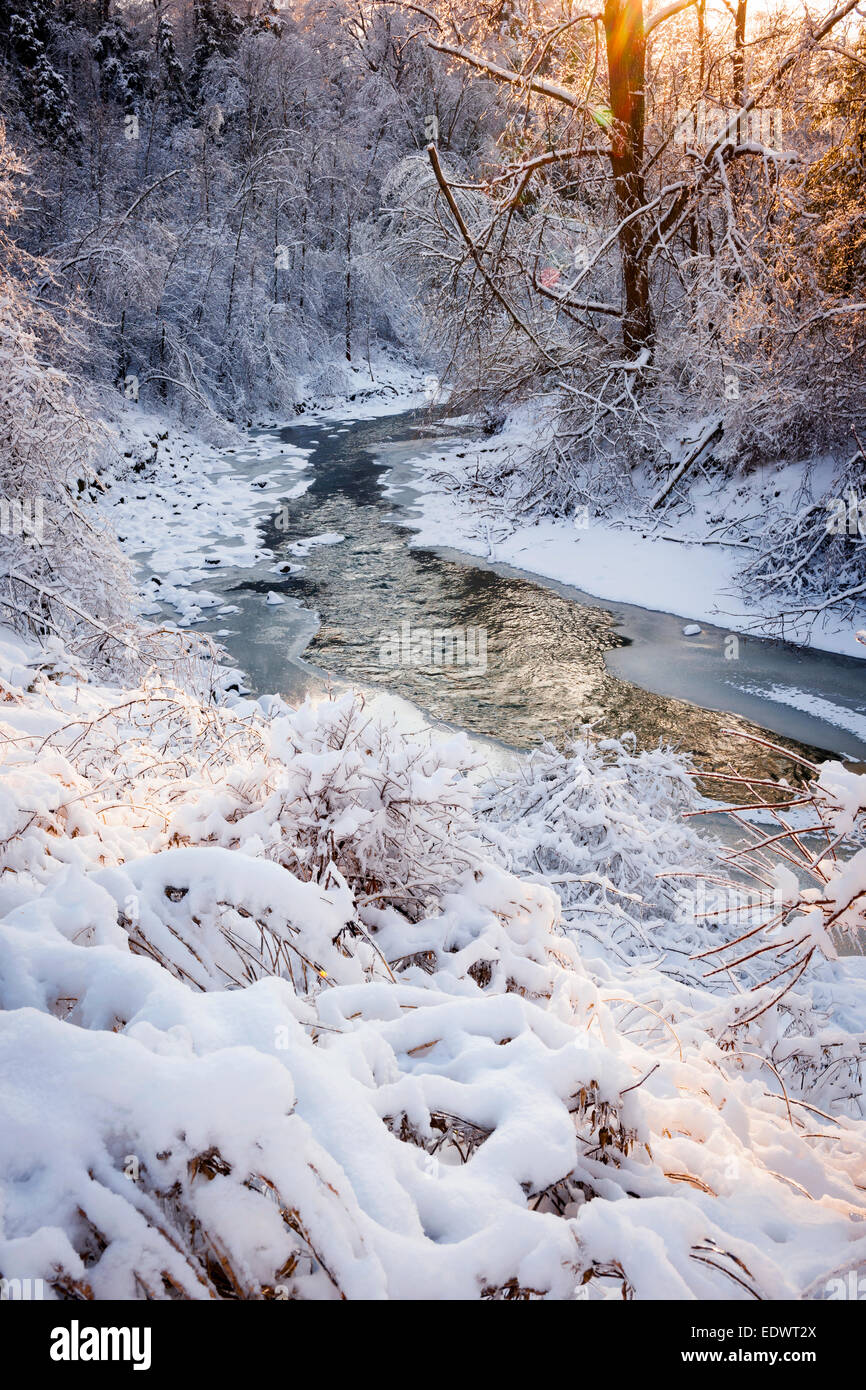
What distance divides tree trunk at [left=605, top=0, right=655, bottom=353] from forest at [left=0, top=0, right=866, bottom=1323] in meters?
0.07

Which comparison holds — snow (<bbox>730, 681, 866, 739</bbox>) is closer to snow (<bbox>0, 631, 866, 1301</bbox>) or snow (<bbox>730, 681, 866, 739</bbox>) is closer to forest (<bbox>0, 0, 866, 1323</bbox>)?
forest (<bbox>0, 0, 866, 1323</bbox>)

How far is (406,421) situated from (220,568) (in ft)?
46.2

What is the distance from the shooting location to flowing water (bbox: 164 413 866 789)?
7859mm

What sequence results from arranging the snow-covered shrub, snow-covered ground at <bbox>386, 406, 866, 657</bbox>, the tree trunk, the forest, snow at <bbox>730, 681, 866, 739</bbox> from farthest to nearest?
the tree trunk < snow-covered ground at <bbox>386, 406, 866, 657</bbox> < snow at <bbox>730, 681, 866, 739</bbox> < the snow-covered shrub < the forest

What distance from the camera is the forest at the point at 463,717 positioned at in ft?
4.31

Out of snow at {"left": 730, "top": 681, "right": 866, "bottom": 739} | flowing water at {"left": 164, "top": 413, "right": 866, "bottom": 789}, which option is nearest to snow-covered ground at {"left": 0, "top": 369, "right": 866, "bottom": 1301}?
flowing water at {"left": 164, "top": 413, "right": 866, "bottom": 789}

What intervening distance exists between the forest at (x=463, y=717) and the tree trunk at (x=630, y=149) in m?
0.07

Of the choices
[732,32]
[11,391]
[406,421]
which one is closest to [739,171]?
[732,32]

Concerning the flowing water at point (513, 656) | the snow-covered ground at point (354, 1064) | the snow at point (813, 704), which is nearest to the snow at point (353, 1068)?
the snow-covered ground at point (354, 1064)

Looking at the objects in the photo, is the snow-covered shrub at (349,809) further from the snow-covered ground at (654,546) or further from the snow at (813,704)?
the snow-covered ground at (654,546)

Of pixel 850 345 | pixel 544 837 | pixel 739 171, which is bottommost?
pixel 544 837

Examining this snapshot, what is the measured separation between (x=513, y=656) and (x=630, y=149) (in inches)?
369

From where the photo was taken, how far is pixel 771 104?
11227mm
